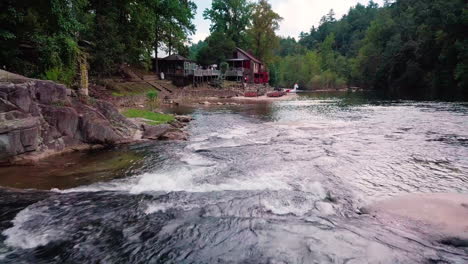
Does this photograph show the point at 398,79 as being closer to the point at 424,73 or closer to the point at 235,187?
the point at 424,73

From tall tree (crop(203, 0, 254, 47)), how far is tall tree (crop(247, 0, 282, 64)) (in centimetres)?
206

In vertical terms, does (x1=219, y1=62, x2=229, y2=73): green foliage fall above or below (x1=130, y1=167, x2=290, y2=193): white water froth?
above

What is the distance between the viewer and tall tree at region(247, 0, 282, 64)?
68625mm

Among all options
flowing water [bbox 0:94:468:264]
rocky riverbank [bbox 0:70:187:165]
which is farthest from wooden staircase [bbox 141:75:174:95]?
flowing water [bbox 0:94:468:264]

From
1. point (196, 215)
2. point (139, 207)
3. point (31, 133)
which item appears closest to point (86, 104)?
point (31, 133)

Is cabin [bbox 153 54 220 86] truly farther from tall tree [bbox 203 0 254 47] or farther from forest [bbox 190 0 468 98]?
tall tree [bbox 203 0 254 47]

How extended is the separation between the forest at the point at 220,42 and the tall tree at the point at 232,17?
0.72ft

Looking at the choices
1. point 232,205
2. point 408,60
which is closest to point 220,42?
point 408,60

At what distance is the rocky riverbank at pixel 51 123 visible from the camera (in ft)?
32.7

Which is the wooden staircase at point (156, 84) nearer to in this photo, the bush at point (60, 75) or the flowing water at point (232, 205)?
the bush at point (60, 75)

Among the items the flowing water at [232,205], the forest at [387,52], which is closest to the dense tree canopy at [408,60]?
the forest at [387,52]

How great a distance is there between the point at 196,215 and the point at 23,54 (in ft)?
50.9

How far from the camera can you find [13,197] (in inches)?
290

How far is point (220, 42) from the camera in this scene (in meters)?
59.6
